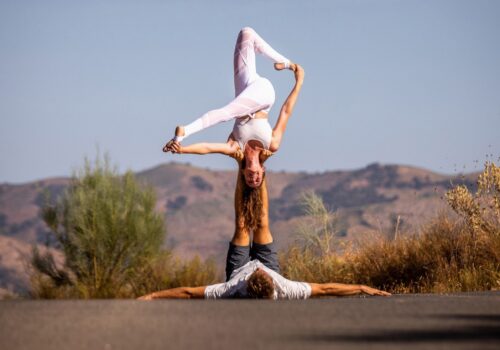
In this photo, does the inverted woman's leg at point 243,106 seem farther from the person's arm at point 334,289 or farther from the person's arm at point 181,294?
the person's arm at point 334,289

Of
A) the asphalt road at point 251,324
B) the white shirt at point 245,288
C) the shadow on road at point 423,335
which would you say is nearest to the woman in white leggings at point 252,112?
the white shirt at point 245,288

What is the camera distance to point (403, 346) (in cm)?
759

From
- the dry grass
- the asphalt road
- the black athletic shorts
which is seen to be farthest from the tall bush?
the asphalt road

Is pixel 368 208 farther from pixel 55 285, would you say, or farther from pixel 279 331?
pixel 279 331

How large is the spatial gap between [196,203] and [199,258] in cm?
12581

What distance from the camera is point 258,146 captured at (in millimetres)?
12375

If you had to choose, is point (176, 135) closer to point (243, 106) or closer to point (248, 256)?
point (243, 106)

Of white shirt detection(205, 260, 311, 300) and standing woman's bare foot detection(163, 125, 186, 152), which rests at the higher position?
standing woman's bare foot detection(163, 125, 186, 152)

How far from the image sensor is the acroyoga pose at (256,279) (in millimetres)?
11234

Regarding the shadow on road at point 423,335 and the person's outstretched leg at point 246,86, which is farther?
the person's outstretched leg at point 246,86

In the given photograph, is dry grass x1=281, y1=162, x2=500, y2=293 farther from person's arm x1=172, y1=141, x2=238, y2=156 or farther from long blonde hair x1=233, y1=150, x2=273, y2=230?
person's arm x1=172, y1=141, x2=238, y2=156

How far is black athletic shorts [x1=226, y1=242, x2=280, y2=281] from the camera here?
12797 mm

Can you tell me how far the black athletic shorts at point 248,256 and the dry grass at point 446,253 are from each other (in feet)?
15.5

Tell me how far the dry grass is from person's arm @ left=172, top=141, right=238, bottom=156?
582 cm
